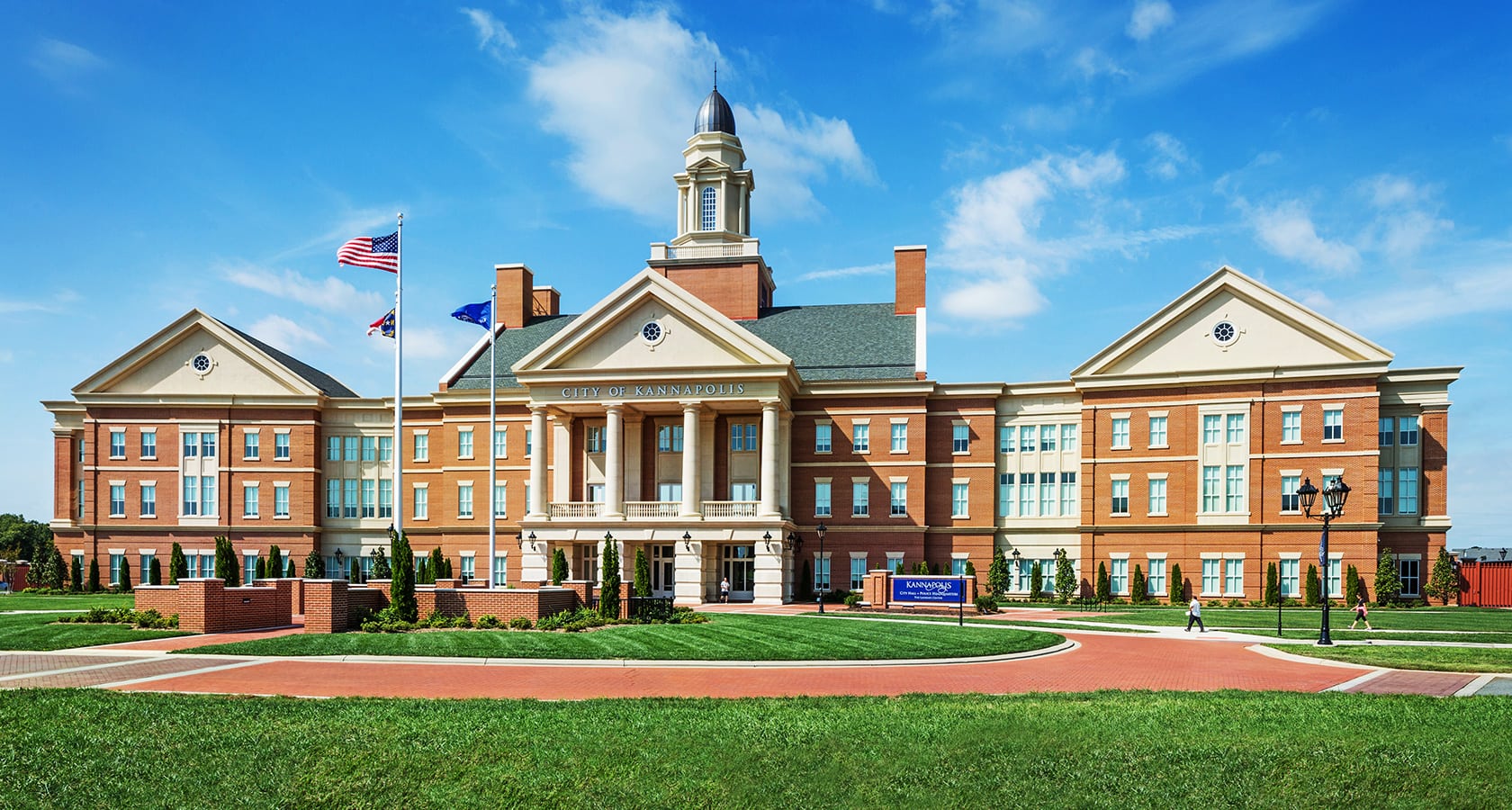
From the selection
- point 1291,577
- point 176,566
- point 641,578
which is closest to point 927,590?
point 641,578

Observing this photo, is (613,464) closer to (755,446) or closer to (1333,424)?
(755,446)

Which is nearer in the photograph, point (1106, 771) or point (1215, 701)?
point (1106, 771)

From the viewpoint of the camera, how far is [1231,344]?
50125 mm

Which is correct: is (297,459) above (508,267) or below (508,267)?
below

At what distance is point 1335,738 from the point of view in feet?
44.1

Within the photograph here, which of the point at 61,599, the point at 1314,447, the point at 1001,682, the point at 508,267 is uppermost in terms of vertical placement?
the point at 508,267

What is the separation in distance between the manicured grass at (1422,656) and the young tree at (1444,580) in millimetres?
24447

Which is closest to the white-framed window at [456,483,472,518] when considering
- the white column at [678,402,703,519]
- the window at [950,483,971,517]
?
the white column at [678,402,703,519]

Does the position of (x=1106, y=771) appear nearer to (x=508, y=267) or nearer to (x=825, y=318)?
(x=825, y=318)

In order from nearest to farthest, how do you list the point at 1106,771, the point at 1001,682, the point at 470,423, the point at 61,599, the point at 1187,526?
the point at 1106,771 → the point at 1001,682 → the point at 61,599 → the point at 1187,526 → the point at 470,423

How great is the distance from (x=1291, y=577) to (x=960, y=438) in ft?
52.8

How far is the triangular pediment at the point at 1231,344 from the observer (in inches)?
1916

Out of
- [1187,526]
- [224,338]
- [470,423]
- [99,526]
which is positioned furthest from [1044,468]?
[99,526]

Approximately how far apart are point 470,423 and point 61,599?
63.8ft
